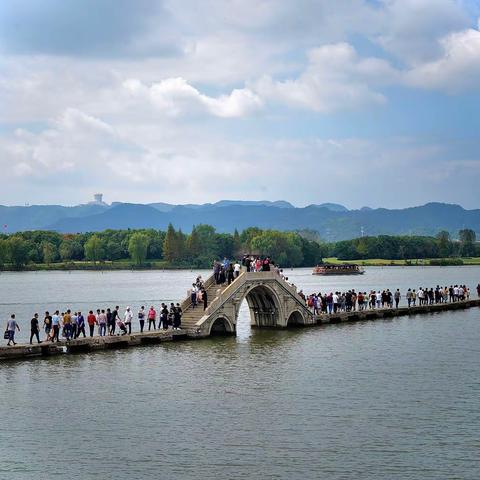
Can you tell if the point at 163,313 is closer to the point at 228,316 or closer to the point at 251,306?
the point at 228,316

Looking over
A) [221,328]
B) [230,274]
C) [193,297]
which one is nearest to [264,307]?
[230,274]

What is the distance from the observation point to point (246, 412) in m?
35.5

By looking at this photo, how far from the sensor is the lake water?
28312 millimetres

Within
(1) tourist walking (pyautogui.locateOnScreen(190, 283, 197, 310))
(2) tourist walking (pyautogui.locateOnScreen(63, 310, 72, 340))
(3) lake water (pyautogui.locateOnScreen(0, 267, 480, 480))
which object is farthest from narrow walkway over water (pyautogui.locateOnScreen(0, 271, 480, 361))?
(3) lake water (pyautogui.locateOnScreen(0, 267, 480, 480))

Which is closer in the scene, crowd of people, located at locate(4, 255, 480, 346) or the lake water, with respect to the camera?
the lake water

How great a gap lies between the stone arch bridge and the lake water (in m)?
2.71

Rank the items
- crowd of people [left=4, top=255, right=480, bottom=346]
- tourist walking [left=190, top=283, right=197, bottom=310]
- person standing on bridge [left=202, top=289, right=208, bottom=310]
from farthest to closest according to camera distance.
A: tourist walking [left=190, top=283, right=197, bottom=310]
person standing on bridge [left=202, top=289, right=208, bottom=310]
crowd of people [left=4, top=255, right=480, bottom=346]

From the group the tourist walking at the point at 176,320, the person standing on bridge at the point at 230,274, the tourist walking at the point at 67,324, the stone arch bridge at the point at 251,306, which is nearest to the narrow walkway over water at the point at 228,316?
the stone arch bridge at the point at 251,306

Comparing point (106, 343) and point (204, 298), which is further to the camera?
point (204, 298)

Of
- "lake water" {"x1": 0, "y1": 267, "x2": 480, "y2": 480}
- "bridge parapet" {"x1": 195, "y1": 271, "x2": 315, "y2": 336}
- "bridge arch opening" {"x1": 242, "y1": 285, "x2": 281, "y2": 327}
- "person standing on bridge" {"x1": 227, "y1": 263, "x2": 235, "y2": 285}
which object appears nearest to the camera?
"lake water" {"x1": 0, "y1": 267, "x2": 480, "y2": 480}

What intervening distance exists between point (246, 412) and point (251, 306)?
30.5 metres

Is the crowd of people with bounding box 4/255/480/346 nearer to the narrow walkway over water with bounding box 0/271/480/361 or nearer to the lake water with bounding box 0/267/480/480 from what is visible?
the narrow walkway over water with bounding box 0/271/480/361

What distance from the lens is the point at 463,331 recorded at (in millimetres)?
65438

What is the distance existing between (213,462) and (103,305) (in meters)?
82.9
